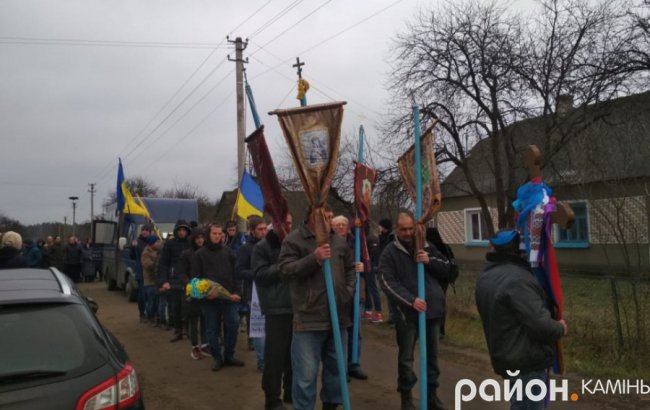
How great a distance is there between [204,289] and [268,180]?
102 inches

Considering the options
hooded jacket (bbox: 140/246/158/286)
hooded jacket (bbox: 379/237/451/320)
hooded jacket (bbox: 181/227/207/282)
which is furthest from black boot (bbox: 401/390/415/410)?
hooded jacket (bbox: 140/246/158/286)

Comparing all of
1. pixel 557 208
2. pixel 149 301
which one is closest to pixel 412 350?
pixel 557 208

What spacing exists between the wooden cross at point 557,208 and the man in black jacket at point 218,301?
4.20 meters

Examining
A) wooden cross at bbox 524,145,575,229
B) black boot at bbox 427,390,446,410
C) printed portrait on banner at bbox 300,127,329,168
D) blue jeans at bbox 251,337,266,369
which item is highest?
printed portrait on banner at bbox 300,127,329,168

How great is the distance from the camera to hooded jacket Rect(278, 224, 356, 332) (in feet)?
13.8

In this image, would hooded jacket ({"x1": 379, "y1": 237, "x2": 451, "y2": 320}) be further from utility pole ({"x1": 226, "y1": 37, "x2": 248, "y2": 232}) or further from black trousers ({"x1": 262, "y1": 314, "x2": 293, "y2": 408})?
utility pole ({"x1": 226, "y1": 37, "x2": 248, "y2": 232})

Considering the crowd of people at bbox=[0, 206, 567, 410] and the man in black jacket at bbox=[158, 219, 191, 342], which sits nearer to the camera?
the crowd of people at bbox=[0, 206, 567, 410]

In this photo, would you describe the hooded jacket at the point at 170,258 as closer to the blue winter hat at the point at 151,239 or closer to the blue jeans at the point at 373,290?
the blue winter hat at the point at 151,239

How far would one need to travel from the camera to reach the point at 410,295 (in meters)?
4.82

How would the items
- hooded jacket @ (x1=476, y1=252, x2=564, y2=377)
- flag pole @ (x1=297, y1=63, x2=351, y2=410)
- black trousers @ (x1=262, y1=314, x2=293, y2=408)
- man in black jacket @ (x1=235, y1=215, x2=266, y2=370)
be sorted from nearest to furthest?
hooded jacket @ (x1=476, y1=252, x2=564, y2=377)
flag pole @ (x1=297, y1=63, x2=351, y2=410)
black trousers @ (x1=262, y1=314, x2=293, y2=408)
man in black jacket @ (x1=235, y1=215, x2=266, y2=370)

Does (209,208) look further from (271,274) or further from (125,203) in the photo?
(271,274)

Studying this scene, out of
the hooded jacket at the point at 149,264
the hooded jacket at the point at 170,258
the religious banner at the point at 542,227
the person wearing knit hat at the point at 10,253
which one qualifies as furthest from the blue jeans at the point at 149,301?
the religious banner at the point at 542,227

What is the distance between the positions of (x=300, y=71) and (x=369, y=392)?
136 inches

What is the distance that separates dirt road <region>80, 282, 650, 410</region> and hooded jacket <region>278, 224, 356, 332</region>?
5.03 ft
